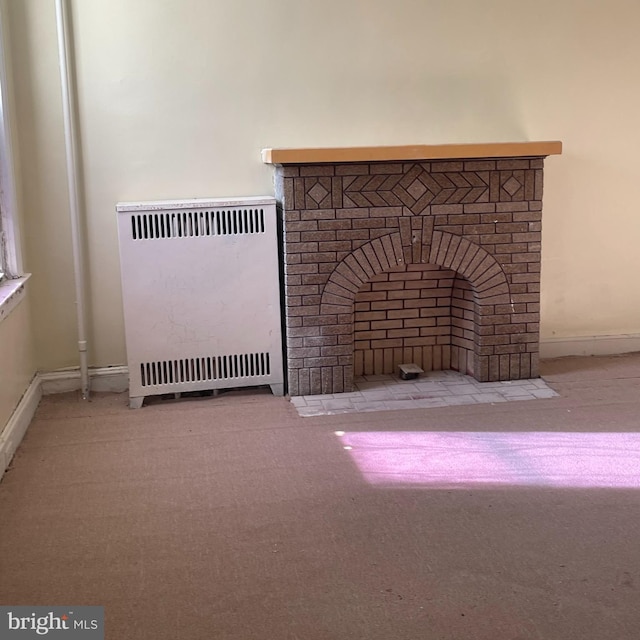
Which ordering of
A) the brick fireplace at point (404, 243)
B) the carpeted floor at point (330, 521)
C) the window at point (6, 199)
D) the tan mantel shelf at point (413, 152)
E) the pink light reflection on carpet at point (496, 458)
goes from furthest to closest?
1. the brick fireplace at point (404, 243)
2. the tan mantel shelf at point (413, 152)
3. the window at point (6, 199)
4. the pink light reflection on carpet at point (496, 458)
5. the carpeted floor at point (330, 521)

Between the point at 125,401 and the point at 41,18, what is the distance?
182 cm

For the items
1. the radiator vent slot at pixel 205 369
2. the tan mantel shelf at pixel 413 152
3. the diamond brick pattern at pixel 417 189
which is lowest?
the radiator vent slot at pixel 205 369

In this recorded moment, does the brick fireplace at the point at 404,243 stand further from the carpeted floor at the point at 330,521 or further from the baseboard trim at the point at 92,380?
the baseboard trim at the point at 92,380

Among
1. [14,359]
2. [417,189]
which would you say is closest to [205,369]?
[14,359]

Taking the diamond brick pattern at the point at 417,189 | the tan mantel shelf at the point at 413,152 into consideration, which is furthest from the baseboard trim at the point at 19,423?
the diamond brick pattern at the point at 417,189

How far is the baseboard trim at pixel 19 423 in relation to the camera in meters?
3.05

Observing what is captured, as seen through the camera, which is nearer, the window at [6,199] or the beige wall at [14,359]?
the beige wall at [14,359]

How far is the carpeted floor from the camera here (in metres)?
2.10

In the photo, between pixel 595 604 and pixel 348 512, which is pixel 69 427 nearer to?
pixel 348 512

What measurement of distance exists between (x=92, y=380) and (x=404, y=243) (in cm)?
168

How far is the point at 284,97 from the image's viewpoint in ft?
12.9

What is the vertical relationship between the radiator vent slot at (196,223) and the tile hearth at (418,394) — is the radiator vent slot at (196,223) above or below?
above

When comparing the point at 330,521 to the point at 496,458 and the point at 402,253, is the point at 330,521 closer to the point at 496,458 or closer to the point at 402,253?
the point at 496,458

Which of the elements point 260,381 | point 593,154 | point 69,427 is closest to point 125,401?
point 69,427
